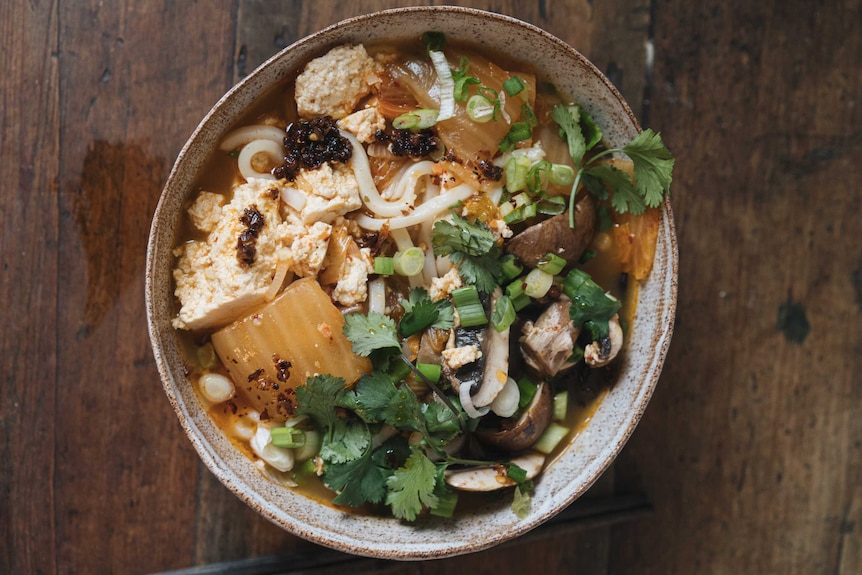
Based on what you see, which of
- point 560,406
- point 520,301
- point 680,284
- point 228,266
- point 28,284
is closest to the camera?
point 228,266

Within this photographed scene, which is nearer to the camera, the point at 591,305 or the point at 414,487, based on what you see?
the point at 414,487

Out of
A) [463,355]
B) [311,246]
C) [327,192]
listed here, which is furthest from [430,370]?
[327,192]

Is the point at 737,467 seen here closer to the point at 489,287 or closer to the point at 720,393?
the point at 720,393

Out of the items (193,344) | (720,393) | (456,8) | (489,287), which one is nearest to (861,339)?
(720,393)

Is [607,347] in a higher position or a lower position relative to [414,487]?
higher

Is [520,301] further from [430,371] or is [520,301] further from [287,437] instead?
[287,437]

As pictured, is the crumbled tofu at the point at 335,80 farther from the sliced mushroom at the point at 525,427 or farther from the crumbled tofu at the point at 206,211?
the sliced mushroom at the point at 525,427

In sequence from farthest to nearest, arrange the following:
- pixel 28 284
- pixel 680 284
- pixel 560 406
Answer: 1. pixel 680 284
2. pixel 28 284
3. pixel 560 406

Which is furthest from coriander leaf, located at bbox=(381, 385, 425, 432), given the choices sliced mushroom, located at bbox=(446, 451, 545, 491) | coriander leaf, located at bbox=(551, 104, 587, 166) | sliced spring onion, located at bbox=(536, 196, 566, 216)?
coriander leaf, located at bbox=(551, 104, 587, 166)
